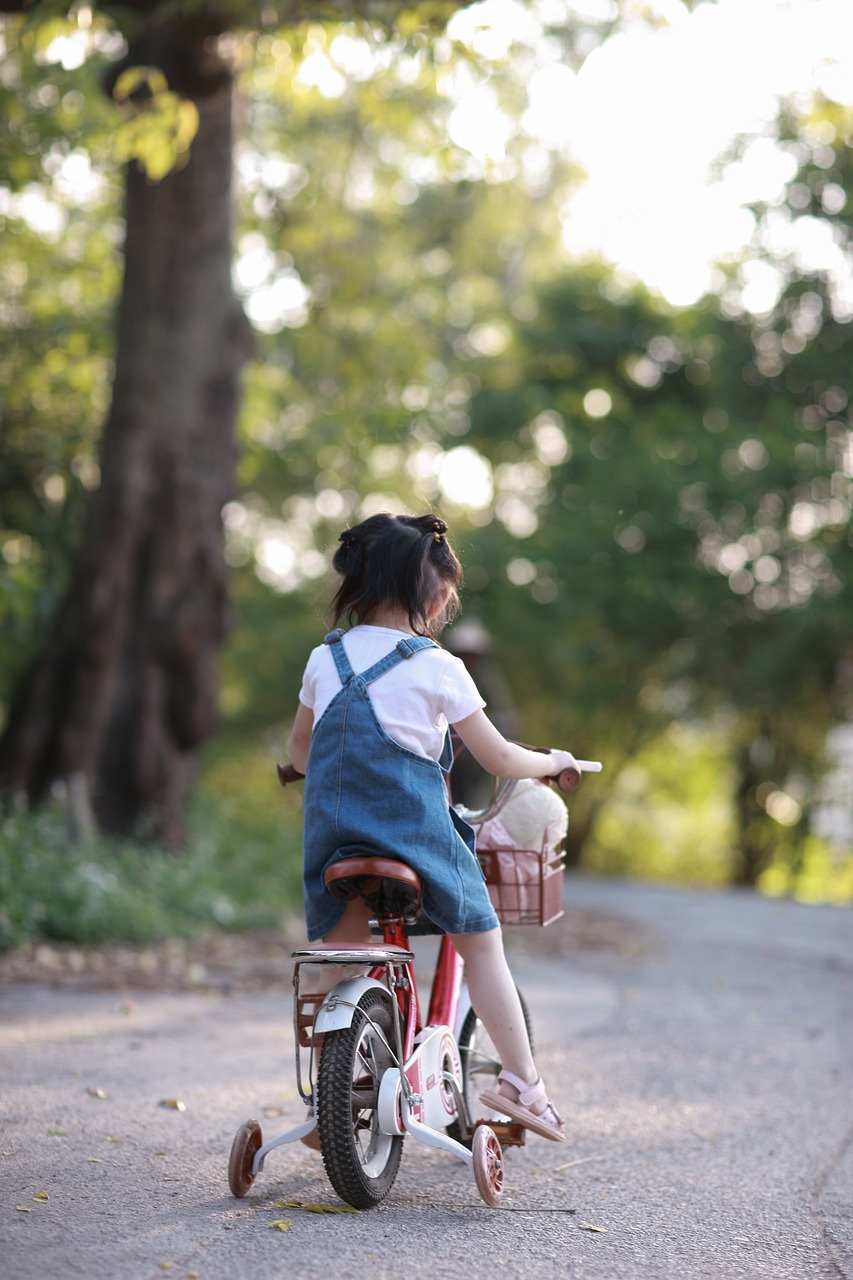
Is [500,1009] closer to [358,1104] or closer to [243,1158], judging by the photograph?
[358,1104]

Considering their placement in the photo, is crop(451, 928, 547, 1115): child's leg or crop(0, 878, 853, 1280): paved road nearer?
crop(0, 878, 853, 1280): paved road

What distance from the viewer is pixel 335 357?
14234 mm

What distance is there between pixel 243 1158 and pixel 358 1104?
0.37m

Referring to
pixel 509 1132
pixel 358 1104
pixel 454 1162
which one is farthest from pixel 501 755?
pixel 454 1162

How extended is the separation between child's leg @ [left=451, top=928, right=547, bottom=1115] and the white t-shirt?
0.59 meters

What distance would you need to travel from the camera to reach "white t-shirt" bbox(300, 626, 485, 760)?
3625 millimetres

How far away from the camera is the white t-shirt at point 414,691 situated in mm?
3625

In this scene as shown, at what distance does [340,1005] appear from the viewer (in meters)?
3.48

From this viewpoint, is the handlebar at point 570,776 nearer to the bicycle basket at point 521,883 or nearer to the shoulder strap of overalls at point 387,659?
the bicycle basket at point 521,883

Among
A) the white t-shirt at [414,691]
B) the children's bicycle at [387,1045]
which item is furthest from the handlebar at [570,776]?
the white t-shirt at [414,691]

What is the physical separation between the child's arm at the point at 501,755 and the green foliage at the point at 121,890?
4.65 m

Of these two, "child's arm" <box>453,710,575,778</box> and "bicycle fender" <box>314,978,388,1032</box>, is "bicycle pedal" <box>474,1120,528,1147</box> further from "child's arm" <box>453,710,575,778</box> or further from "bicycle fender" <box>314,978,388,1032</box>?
"child's arm" <box>453,710,575,778</box>

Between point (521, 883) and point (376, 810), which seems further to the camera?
point (521, 883)

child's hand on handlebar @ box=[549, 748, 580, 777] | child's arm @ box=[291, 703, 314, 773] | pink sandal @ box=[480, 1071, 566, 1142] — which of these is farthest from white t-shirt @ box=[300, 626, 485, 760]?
pink sandal @ box=[480, 1071, 566, 1142]
